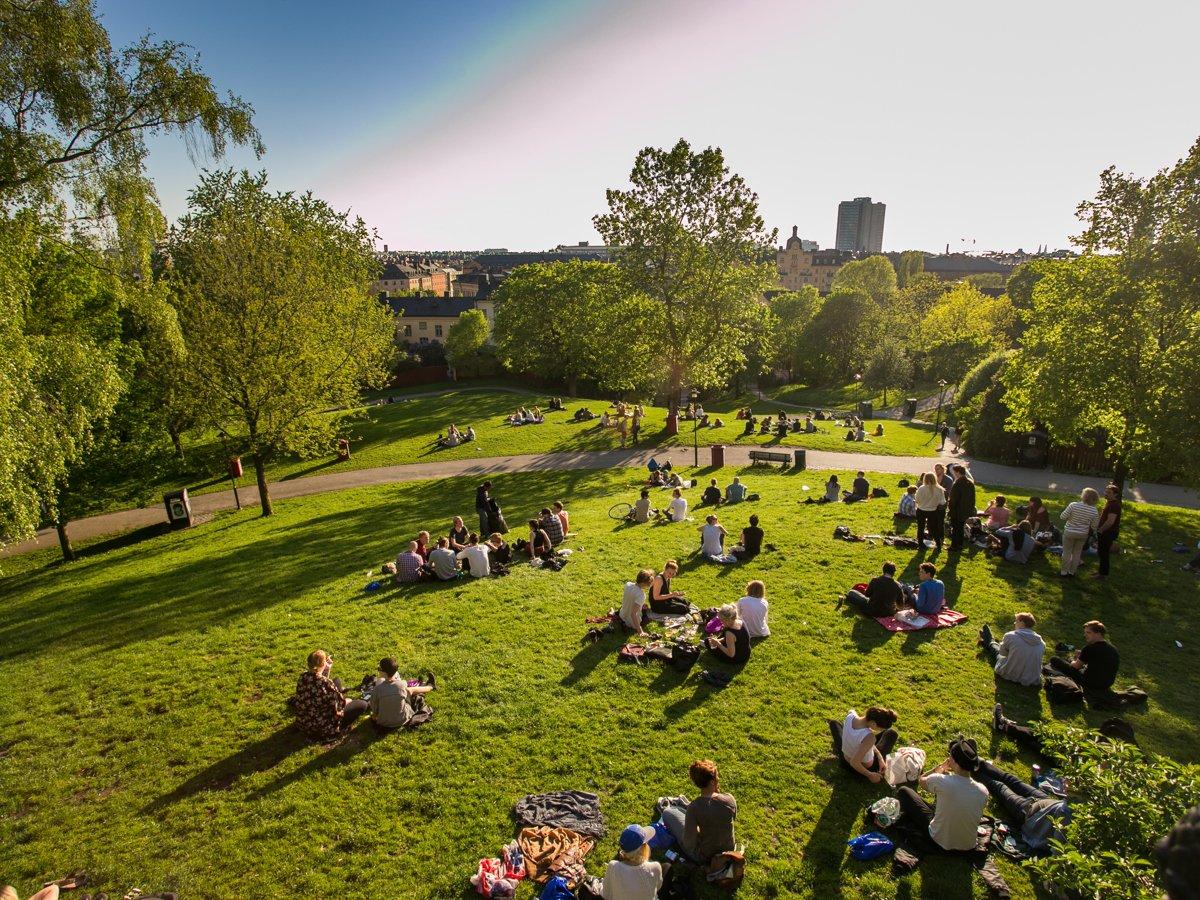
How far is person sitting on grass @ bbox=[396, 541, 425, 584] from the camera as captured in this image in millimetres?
15656

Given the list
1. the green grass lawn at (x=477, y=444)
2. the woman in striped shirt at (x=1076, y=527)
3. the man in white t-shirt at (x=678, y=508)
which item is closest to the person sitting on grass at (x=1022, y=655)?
the woman in striped shirt at (x=1076, y=527)

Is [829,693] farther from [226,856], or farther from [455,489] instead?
[455,489]

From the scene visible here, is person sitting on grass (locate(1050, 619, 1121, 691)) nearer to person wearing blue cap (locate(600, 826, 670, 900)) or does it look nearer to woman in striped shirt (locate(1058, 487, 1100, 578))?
woman in striped shirt (locate(1058, 487, 1100, 578))

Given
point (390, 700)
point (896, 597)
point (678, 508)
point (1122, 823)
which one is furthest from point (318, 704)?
point (678, 508)

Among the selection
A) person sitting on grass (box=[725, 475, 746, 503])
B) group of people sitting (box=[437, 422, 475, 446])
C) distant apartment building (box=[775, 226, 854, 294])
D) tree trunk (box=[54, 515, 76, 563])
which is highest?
distant apartment building (box=[775, 226, 854, 294])

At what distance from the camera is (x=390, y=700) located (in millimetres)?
9555

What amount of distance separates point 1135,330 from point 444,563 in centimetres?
2146

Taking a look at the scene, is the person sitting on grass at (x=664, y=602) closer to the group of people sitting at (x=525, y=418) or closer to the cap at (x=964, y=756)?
the cap at (x=964, y=756)

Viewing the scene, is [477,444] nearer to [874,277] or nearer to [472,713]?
[472,713]

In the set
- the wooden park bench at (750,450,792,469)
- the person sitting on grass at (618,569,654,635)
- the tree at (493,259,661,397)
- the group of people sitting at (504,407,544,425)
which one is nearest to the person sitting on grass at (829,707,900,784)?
the person sitting on grass at (618,569,654,635)

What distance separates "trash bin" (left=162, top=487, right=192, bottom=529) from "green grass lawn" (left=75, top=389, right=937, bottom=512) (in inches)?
117

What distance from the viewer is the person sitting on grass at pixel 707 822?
23.0 ft

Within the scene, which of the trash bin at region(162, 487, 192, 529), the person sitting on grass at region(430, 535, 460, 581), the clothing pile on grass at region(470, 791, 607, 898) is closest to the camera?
the clothing pile on grass at region(470, 791, 607, 898)

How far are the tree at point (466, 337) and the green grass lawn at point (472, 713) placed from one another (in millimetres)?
51865
